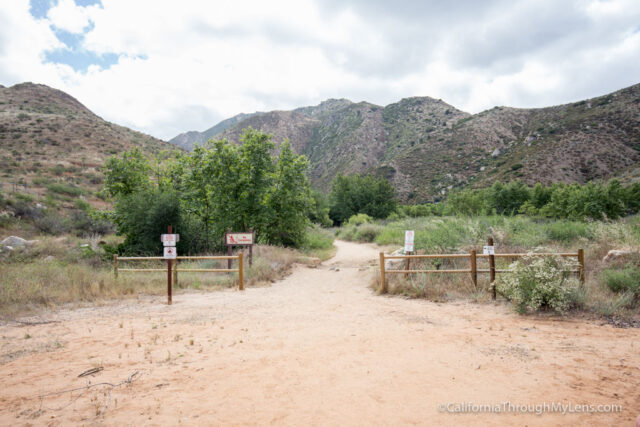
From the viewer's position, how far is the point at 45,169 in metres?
31.2

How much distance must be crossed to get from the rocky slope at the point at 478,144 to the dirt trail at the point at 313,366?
42100 mm

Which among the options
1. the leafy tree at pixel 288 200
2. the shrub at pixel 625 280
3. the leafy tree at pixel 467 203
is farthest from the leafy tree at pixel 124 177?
the leafy tree at pixel 467 203

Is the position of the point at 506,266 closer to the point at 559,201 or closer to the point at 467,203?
the point at 559,201

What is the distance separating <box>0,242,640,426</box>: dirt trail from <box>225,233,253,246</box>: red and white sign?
5.12 m

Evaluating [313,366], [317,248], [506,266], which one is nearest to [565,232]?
[506,266]

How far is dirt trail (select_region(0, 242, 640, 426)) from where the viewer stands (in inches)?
132

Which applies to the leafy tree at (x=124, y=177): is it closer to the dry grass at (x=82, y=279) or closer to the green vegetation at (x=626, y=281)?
the dry grass at (x=82, y=279)

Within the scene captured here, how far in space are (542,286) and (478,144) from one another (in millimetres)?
59378

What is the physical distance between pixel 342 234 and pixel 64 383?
2944 centimetres

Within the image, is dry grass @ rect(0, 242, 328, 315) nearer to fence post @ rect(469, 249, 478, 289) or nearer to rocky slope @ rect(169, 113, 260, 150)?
fence post @ rect(469, 249, 478, 289)

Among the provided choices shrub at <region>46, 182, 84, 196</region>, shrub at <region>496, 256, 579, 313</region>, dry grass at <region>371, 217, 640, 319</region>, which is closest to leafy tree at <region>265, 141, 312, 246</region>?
dry grass at <region>371, 217, 640, 319</region>

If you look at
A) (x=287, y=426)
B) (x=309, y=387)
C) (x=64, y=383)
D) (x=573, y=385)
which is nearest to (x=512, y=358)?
(x=573, y=385)

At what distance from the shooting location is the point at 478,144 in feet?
195

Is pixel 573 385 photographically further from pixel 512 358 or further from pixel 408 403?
pixel 408 403
